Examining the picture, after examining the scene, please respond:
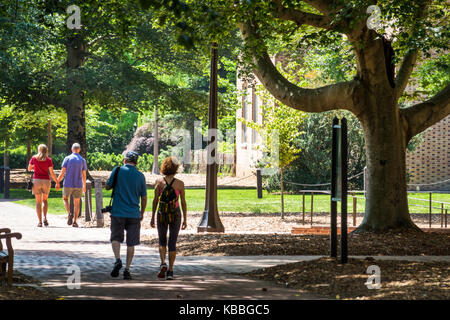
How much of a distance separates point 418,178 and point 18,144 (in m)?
23.5

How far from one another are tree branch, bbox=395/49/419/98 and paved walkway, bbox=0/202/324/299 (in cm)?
481

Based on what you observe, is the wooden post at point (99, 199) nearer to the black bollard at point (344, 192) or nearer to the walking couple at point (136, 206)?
the walking couple at point (136, 206)

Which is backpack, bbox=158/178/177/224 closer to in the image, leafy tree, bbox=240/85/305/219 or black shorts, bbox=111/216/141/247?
black shorts, bbox=111/216/141/247


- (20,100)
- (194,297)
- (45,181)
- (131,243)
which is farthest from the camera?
(20,100)

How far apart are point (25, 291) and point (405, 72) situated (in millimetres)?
9387

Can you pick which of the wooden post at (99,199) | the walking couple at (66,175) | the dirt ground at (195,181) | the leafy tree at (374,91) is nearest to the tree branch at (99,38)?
the dirt ground at (195,181)

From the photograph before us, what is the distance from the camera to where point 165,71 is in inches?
1330

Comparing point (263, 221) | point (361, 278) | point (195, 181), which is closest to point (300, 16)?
point (361, 278)

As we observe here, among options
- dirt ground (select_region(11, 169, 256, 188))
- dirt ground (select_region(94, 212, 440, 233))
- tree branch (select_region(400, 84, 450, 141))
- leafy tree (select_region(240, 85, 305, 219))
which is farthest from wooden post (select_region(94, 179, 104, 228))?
dirt ground (select_region(11, 169, 256, 188))

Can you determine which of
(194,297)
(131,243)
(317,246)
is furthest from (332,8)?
(194,297)

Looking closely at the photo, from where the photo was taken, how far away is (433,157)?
34.4 metres

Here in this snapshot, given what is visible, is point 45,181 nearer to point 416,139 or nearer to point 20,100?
point 20,100

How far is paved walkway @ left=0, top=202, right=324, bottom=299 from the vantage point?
8.20 metres

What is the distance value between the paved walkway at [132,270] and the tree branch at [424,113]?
15.0ft
